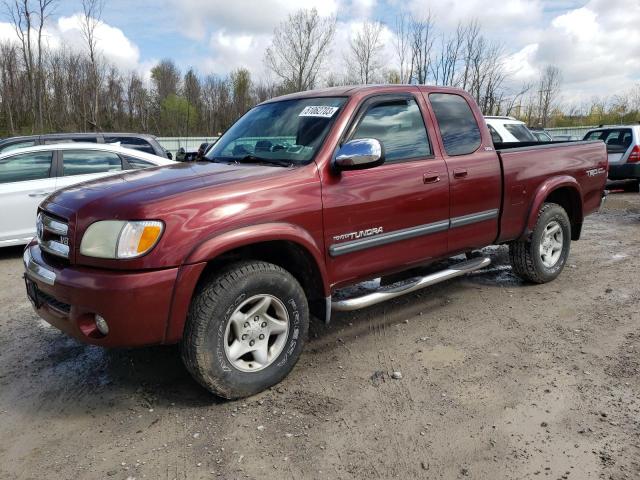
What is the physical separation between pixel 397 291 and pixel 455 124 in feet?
5.26

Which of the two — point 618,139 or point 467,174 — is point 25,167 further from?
point 618,139

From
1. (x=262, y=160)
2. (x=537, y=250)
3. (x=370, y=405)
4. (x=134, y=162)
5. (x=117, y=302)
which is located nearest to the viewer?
(x=117, y=302)

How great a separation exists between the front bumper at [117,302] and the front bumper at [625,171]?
537 inches

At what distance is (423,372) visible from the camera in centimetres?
353

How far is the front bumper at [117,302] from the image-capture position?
268cm

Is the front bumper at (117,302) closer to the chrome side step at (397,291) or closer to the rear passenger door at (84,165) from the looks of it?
the chrome side step at (397,291)

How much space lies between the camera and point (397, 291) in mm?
3852

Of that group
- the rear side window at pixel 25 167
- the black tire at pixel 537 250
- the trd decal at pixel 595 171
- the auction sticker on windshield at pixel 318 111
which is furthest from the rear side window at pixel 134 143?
the trd decal at pixel 595 171

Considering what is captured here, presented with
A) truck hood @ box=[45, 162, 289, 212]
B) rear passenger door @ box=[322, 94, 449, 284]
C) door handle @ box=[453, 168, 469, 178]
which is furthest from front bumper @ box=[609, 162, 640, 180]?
truck hood @ box=[45, 162, 289, 212]

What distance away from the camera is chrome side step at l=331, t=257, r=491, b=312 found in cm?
355

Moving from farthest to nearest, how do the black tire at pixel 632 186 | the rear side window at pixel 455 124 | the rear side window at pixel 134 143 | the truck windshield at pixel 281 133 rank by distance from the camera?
the black tire at pixel 632 186, the rear side window at pixel 134 143, the rear side window at pixel 455 124, the truck windshield at pixel 281 133

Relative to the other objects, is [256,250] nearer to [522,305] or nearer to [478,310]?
[478,310]

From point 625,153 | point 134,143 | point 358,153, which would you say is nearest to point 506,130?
point 625,153

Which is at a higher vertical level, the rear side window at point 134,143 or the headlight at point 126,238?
the rear side window at point 134,143
